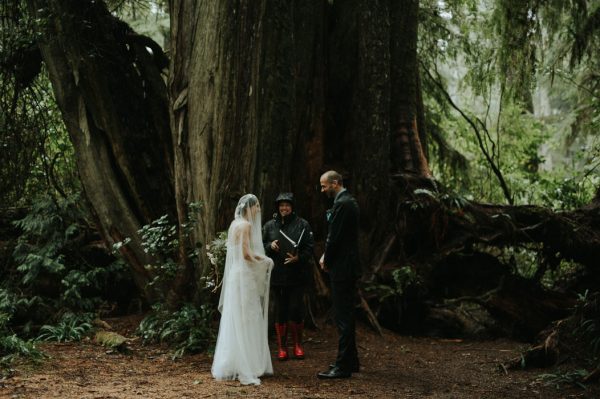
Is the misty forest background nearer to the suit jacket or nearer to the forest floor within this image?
the forest floor

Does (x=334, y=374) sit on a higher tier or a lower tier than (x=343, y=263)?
lower

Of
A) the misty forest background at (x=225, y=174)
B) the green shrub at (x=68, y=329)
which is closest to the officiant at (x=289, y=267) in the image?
the misty forest background at (x=225, y=174)

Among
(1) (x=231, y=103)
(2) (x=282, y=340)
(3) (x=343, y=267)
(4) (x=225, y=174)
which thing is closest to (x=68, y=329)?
(4) (x=225, y=174)

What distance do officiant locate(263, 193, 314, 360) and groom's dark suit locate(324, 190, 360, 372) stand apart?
104 cm

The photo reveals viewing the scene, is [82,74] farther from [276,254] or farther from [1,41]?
[276,254]

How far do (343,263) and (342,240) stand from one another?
0.24 meters

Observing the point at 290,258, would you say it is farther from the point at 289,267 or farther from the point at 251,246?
the point at 251,246

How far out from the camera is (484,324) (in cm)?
1031

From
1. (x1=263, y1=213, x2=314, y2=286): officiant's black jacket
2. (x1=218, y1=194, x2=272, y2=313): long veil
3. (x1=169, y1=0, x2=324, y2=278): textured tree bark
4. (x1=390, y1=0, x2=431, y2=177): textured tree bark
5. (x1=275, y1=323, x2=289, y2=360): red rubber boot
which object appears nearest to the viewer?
(x1=218, y1=194, x2=272, y2=313): long veil

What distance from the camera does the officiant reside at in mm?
7574

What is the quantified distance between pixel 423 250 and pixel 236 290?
4.62 metres

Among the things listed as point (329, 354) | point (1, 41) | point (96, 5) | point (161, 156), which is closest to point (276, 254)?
point (329, 354)

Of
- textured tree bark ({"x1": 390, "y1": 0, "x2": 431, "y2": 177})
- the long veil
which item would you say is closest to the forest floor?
the long veil

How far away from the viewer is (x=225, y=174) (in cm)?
825
